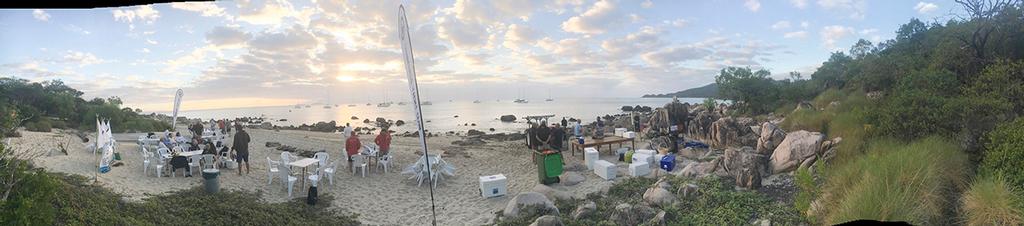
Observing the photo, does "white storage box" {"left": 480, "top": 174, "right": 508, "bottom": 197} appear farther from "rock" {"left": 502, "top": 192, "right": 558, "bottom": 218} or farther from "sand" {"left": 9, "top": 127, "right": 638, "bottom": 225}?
"rock" {"left": 502, "top": 192, "right": 558, "bottom": 218}

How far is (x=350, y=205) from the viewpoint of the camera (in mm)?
8445

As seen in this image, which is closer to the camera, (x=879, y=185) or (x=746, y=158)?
(x=879, y=185)

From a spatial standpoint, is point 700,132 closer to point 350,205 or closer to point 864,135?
point 864,135

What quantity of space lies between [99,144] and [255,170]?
9.62 feet

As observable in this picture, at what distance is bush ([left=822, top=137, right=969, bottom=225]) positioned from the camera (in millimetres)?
4695

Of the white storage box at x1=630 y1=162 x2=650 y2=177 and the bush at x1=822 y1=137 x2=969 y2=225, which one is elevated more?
the bush at x1=822 y1=137 x2=969 y2=225

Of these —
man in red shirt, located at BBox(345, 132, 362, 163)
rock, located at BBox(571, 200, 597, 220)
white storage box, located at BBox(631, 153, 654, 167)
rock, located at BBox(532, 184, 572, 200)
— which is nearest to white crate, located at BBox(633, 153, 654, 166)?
white storage box, located at BBox(631, 153, 654, 167)

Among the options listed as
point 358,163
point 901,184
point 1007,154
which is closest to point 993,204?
point 901,184

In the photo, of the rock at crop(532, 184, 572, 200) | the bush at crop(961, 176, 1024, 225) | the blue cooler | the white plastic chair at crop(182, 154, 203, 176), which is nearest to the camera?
the bush at crop(961, 176, 1024, 225)

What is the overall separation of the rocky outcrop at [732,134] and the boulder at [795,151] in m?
3.97

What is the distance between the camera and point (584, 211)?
707 centimetres

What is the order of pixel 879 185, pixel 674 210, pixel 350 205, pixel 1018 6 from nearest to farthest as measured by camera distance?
pixel 879 185 < pixel 674 210 < pixel 350 205 < pixel 1018 6

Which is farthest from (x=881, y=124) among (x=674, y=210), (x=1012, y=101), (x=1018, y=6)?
(x=1018, y=6)

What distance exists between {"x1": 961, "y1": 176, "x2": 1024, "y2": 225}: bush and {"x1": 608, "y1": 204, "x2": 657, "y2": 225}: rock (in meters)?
3.28
